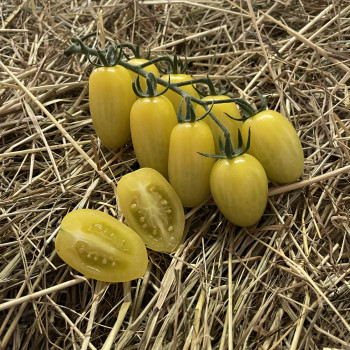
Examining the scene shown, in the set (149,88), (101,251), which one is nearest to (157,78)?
(149,88)

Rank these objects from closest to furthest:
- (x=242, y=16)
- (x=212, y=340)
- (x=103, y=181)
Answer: (x=212, y=340) → (x=103, y=181) → (x=242, y=16)

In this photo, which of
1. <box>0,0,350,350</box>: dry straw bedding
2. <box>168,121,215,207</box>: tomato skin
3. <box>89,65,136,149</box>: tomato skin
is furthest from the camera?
<box>89,65,136,149</box>: tomato skin

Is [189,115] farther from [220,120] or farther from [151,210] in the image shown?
[151,210]

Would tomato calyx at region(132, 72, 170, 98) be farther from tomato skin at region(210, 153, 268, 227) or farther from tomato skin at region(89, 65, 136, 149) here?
tomato skin at region(210, 153, 268, 227)

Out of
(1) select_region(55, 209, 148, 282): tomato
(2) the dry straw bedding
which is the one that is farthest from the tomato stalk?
(1) select_region(55, 209, 148, 282): tomato

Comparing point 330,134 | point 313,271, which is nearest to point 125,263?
point 313,271

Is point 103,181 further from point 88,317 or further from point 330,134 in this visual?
point 330,134

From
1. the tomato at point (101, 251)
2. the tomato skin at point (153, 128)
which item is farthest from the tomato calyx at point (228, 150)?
the tomato at point (101, 251)
